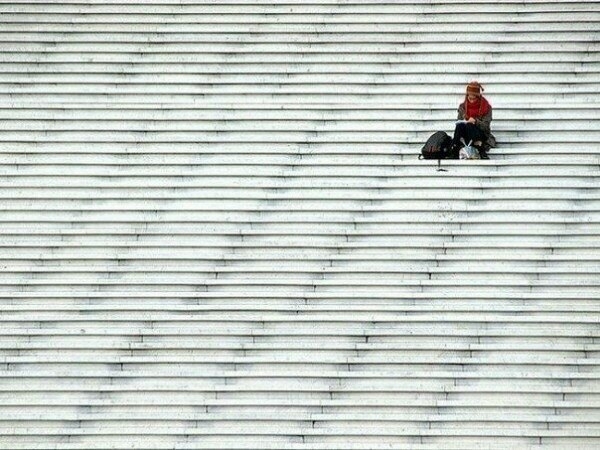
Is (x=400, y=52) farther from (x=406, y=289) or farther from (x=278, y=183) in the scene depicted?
(x=406, y=289)

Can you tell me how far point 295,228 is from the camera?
11617 millimetres

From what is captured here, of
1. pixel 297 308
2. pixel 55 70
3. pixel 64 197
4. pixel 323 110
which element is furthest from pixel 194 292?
pixel 55 70

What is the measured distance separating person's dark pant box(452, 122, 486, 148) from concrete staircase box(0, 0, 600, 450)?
223mm

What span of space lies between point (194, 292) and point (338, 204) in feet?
5.16

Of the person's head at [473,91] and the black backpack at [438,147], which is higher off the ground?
the person's head at [473,91]

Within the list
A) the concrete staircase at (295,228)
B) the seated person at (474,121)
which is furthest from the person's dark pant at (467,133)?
the concrete staircase at (295,228)

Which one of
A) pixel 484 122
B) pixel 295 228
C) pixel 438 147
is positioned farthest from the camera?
pixel 484 122

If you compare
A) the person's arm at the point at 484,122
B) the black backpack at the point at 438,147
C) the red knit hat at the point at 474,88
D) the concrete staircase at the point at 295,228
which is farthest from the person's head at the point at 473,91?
the concrete staircase at the point at 295,228

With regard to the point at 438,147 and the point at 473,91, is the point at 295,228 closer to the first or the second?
the point at 438,147

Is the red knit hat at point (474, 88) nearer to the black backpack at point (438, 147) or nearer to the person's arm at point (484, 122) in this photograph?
the person's arm at point (484, 122)

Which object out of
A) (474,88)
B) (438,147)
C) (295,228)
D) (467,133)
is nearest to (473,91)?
(474,88)

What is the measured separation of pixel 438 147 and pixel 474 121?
41cm

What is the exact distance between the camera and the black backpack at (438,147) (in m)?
Result: 11.8

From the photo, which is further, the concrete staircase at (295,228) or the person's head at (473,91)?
the person's head at (473,91)
